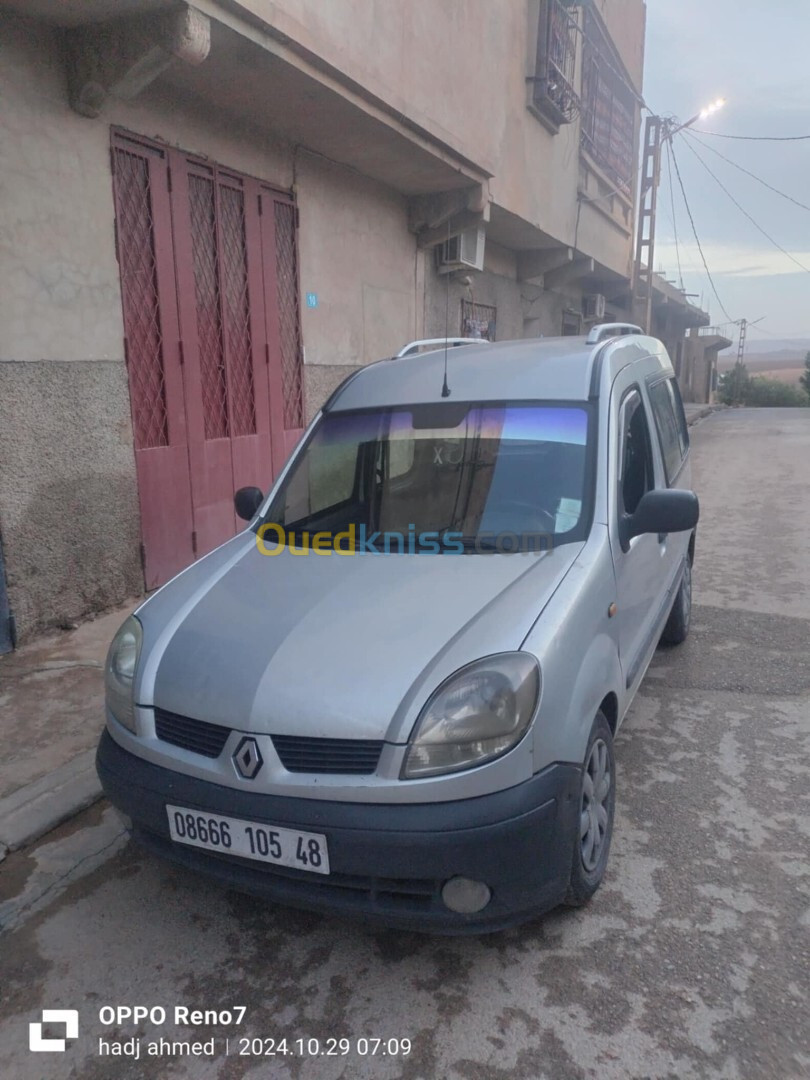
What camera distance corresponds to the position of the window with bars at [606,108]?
14.4 meters

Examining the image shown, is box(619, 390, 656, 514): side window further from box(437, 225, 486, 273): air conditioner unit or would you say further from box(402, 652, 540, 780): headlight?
box(437, 225, 486, 273): air conditioner unit

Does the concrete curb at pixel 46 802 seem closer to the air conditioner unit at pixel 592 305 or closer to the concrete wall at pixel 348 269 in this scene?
the concrete wall at pixel 348 269

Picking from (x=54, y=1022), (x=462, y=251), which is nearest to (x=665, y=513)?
(x=54, y=1022)

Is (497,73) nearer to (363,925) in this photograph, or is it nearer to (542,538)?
(542,538)

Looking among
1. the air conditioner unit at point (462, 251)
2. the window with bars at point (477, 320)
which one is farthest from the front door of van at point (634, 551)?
the window with bars at point (477, 320)

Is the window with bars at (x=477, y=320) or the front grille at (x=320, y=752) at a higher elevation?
the window with bars at (x=477, y=320)

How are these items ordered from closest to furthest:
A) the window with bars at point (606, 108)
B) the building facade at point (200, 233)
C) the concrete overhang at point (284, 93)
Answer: the concrete overhang at point (284, 93)
the building facade at point (200, 233)
the window with bars at point (606, 108)

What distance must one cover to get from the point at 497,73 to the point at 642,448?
783 cm

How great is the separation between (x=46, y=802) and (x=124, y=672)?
1037mm

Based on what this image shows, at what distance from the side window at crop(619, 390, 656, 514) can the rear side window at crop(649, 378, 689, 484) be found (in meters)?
0.37

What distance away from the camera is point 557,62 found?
38.0ft

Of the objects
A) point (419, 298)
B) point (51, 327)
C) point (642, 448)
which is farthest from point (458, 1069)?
point (419, 298)

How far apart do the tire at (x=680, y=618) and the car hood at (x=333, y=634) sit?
2297 millimetres

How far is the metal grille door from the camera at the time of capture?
18.5ft
